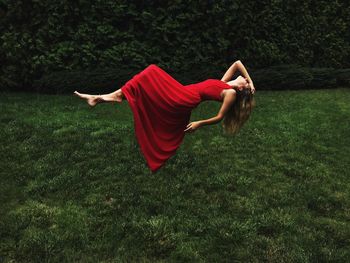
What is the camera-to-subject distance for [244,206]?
7.22 m

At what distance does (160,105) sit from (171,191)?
225 cm

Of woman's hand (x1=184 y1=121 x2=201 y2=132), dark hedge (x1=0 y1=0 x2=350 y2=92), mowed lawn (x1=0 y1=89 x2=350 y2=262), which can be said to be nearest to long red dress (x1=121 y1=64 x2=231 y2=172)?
woman's hand (x1=184 y1=121 x2=201 y2=132)

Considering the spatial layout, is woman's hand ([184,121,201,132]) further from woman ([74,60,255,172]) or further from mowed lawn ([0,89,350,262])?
mowed lawn ([0,89,350,262])

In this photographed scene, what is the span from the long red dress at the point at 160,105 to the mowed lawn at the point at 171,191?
1392 mm

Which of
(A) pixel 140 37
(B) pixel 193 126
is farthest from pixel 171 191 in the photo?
(A) pixel 140 37

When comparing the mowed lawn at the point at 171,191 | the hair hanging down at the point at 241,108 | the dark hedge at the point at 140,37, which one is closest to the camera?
the hair hanging down at the point at 241,108

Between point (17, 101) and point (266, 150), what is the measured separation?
596 cm

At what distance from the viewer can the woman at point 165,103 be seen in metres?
5.70

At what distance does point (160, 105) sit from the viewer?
576 centimetres

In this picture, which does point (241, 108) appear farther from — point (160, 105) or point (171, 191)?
point (171, 191)

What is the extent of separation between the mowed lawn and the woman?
140 cm

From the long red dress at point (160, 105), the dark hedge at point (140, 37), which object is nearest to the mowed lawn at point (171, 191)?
the long red dress at point (160, 105)

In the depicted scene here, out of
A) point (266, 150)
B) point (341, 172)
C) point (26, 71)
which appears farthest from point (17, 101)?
point (341, 172)

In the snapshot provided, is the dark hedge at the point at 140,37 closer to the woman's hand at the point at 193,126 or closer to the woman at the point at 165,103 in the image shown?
the woman at the point at 165,103
